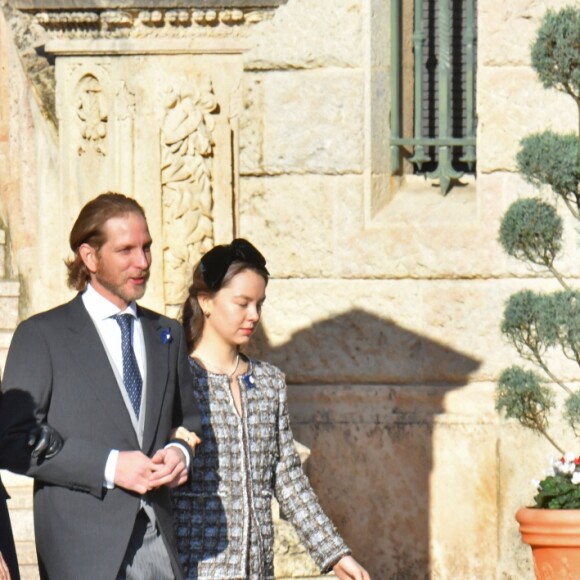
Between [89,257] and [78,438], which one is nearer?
[78,438]

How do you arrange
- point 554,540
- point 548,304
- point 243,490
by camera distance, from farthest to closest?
point 548,304 → point 554,540 → point 243,490

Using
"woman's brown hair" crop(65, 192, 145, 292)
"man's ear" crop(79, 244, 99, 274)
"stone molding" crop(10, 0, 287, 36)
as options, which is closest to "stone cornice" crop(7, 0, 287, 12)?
"stone molding" crop(10, 0, 287, 36)

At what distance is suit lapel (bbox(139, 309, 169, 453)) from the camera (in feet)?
17.4

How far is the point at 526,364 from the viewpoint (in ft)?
27.2

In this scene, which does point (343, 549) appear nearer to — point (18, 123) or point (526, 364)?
point (526, 364)

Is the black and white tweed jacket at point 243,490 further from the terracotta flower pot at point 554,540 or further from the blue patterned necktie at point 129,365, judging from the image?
the terracotta flower pot at point 554,540

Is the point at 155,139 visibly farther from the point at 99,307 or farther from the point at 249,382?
the point at 99,307

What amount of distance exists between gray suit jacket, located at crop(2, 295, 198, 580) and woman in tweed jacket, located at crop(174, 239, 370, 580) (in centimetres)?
23

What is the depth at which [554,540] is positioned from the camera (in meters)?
7.20

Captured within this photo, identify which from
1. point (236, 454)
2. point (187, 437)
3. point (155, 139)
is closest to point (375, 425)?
point (155, 139)

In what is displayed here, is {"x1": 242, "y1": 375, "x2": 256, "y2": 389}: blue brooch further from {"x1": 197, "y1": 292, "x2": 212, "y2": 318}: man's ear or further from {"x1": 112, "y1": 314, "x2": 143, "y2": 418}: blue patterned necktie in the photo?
{"x1": 112, "y1": 314, "x2": 143, "y2": 418}: blue patterned necktie

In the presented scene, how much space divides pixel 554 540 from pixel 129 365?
8.18 ft

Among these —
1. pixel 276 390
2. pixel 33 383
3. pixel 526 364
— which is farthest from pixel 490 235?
pixel 33 383

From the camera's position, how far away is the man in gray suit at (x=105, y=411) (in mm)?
5148
